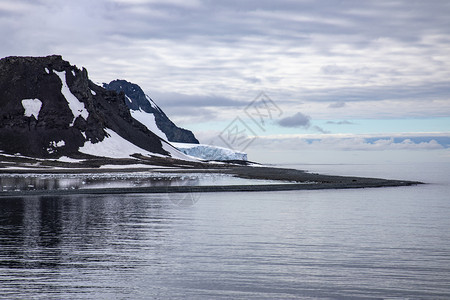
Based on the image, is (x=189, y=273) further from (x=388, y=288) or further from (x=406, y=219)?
(x=406, y=219)

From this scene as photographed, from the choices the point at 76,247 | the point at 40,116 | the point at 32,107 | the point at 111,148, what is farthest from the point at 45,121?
the point at 76,247

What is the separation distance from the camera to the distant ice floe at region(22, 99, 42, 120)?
186 m

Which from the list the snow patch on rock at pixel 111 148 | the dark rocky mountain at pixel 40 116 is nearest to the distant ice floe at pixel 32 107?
the dark rocky mountain at pixel 40 116

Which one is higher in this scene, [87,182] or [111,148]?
[111,148]

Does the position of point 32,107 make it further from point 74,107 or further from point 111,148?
point 111,148

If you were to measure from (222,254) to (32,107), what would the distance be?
182m

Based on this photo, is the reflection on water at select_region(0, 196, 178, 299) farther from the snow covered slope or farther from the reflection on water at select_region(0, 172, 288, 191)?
the snow covered slope

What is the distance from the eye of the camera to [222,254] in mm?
22531

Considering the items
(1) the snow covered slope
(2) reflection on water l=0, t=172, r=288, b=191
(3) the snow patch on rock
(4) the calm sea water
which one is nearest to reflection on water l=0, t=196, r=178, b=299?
(4) the calm sea water

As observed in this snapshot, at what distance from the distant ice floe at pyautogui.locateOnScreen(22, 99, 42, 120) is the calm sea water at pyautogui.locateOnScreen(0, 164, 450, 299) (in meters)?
155

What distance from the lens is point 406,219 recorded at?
1449 inches

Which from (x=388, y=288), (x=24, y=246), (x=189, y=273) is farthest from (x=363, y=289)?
(x=24, y=246)

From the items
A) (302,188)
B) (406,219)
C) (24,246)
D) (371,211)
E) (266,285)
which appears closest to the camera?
(266,285)

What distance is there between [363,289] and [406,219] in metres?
22.1
